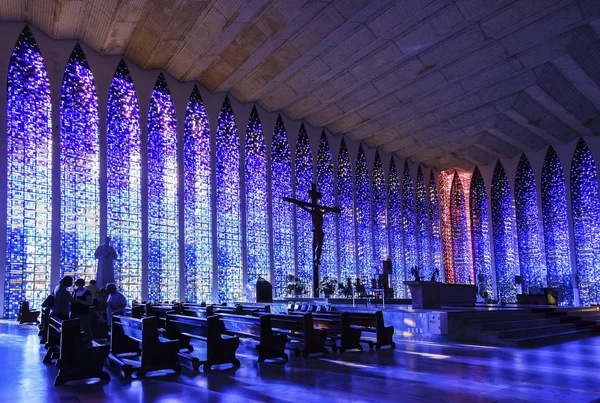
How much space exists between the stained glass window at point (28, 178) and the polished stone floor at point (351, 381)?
6860mm

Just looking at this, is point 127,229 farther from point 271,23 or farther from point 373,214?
point 373,214

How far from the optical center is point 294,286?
1700 centimetres

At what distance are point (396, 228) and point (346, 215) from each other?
3292mm

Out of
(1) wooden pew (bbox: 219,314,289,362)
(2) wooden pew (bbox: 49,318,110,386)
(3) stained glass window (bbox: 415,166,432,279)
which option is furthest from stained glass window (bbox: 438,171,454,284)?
(2) wooden pew (bbox: 49,318,110,386)

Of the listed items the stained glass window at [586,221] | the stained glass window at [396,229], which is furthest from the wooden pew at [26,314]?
the stained glass window at [586,221]

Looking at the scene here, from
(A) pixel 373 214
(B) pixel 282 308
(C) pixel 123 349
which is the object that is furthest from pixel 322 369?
(A) pixel 373 214

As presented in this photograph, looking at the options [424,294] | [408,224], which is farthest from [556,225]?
[424,294]

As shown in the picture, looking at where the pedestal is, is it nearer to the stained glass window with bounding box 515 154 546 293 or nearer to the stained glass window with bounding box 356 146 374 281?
the stained glass window with bounding box 356 146 374 281

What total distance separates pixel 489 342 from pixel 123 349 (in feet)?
17.6

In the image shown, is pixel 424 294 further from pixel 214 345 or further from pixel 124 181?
pixel 124 181

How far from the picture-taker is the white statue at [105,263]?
1191cm

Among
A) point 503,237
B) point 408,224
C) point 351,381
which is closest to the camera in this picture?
point 351,381

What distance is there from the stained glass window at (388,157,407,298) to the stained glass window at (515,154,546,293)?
511cm

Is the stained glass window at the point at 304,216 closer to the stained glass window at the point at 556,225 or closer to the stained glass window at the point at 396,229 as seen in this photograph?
the stained glass window at the point at 396,229
